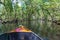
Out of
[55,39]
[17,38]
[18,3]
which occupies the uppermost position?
[18,3]

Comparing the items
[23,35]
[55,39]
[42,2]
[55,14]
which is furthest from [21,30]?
[55,14]

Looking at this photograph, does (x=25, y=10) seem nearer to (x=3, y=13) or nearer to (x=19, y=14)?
(x=19, y=14)

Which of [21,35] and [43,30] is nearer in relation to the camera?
[21,35]

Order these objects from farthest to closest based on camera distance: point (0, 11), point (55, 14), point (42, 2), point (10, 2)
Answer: point (55, 14) < point (0, 11) < point (42, 2) < point (10, 2)

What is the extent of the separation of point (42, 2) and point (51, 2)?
1.87 m

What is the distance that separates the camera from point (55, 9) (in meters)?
31.2

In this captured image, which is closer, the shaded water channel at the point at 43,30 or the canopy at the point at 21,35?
the canopy at the point at 21,35

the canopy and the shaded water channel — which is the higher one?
the canopy

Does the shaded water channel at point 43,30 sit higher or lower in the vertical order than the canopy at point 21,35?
lower

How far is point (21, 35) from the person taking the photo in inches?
407

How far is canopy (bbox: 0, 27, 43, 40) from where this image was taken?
10141mm

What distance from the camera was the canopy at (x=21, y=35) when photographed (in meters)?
10.1

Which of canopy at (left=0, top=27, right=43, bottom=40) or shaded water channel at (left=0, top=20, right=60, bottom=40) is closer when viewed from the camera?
canopy at (left=0, top=27, right=43, bottom=40)

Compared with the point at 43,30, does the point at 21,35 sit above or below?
above
